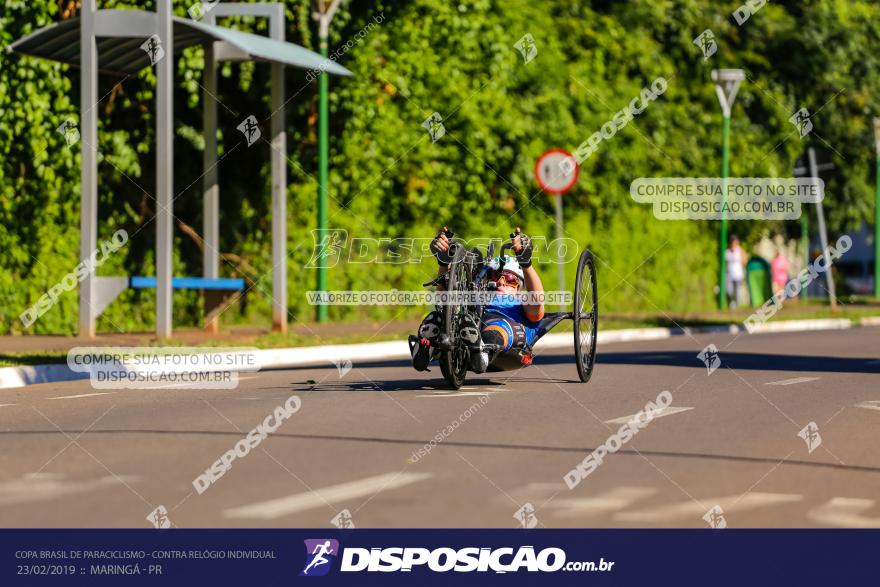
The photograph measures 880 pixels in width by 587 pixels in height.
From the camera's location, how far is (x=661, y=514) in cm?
721

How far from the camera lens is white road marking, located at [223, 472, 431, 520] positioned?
713 centimetres

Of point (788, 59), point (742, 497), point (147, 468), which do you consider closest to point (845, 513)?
point (742, 497)

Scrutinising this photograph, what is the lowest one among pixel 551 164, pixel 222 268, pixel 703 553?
pixel 703 553

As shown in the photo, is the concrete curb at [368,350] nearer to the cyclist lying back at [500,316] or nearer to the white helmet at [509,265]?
the cyclist lying back at [500,316]

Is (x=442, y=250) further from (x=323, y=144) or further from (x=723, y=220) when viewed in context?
(x=723, y=220)

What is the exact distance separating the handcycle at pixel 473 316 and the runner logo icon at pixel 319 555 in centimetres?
576

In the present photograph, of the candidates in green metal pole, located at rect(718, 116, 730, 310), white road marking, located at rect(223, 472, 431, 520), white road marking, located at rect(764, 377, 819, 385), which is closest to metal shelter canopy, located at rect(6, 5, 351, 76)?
white road marking, located at rect(764, 377, 819, 385)

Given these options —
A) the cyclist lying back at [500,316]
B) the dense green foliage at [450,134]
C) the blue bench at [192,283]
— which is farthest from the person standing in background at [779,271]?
the cyclist lying back at [500,316]

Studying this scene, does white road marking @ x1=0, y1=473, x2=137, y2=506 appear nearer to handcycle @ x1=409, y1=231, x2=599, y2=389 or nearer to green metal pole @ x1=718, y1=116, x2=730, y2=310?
handcycle @ x1=409, y1=231, x2=599, y2=389

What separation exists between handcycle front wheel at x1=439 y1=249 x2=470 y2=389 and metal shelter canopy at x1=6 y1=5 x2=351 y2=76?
7371mm

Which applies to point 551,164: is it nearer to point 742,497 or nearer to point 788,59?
point 788,59

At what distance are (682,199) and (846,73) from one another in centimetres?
740

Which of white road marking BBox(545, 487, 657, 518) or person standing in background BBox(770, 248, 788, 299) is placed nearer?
white road marking BBox(545, 487, 657, 518)

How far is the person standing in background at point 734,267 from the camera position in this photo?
1401 inches
